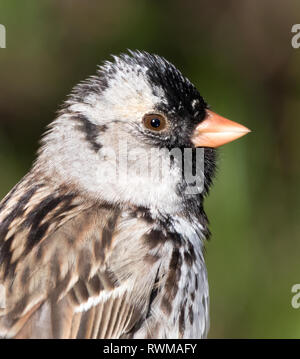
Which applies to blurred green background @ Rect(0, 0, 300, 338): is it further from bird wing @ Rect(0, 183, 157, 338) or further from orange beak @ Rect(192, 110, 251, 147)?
bird wing @ Rect(0, 183, 157, 338)

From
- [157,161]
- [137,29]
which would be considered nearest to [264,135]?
[137,29]

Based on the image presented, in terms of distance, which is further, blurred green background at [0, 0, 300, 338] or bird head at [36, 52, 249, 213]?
blurred green background at [0, 0, 300, 338]

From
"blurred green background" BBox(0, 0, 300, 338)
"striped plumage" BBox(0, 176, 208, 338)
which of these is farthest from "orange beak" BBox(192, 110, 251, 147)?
"blurred green background" BBox(0, 0, 300, 338)

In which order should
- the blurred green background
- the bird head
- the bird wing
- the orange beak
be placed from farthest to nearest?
the blurred green background, the orange beak, the bird head, the bird wing

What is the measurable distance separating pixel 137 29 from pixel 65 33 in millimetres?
453

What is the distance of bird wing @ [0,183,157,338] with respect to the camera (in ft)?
7.87

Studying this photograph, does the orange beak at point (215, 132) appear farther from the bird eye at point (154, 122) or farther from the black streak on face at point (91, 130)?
the black streak on face at point (91, 130)

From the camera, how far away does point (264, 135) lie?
414 centimetres

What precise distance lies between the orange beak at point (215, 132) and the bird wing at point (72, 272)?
399mm

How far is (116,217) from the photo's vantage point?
263cm

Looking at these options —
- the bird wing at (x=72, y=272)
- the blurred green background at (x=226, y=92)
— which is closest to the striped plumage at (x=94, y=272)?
the bird wing at (x=72, y=272)

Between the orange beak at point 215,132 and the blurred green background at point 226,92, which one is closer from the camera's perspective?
the orange beak at point 215,132

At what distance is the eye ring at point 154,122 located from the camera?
8.97 feet
